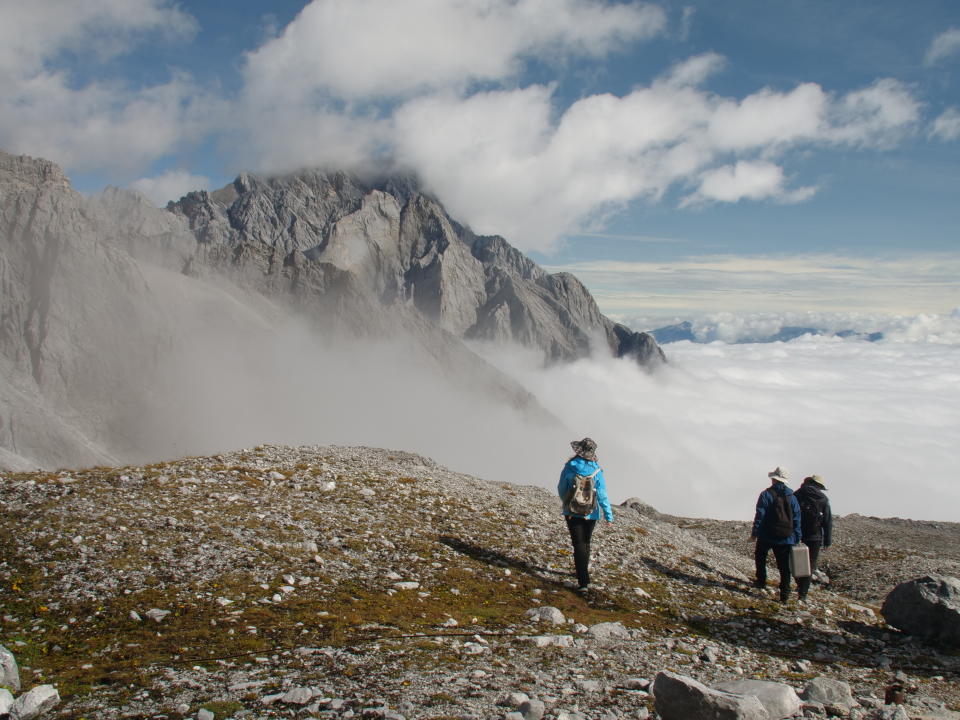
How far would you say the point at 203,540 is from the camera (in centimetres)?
1436

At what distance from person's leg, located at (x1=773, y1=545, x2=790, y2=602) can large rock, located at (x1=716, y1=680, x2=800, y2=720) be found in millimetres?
9398

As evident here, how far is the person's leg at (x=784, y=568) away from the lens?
53.9ft

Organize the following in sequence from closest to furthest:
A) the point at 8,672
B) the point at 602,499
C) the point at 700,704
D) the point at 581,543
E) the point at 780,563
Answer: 1. the point at 700,704
2. the point at 8,672
3. the point at 581,543
4. the point at 602,499
5. the point at 780,563

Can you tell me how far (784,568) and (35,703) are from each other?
56.1ft

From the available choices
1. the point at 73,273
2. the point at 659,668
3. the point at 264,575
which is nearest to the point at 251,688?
the point at 264,575

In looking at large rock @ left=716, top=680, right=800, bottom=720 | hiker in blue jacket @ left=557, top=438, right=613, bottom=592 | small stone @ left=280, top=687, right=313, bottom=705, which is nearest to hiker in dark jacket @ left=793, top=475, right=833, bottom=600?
hiker in blue jacket @ left=557, top=438, right=613, bottom=592

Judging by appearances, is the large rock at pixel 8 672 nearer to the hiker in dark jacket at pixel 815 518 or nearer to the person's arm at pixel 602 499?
the person's arm at pixel 602 499

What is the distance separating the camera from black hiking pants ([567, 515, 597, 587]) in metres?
14.9

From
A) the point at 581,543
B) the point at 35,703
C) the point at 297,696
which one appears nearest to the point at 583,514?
the point at 581,543

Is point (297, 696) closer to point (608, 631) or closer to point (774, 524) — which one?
point (608, 631)

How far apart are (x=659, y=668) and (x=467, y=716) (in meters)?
4.24

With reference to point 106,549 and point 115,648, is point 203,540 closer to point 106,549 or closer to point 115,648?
point 106,549

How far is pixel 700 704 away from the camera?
720 cm

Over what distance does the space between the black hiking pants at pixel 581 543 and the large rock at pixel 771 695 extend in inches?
262
